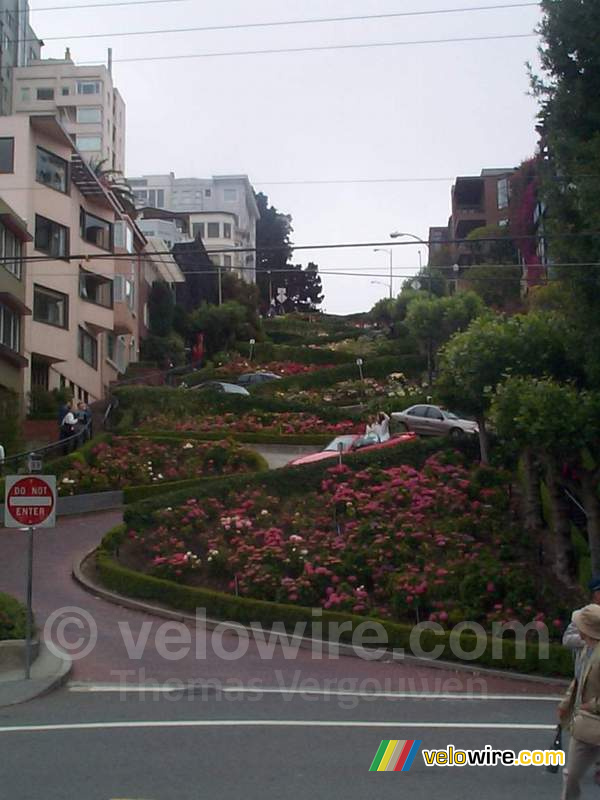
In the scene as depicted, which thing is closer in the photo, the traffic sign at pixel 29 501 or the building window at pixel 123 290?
the traffic sign at pixel 29 501

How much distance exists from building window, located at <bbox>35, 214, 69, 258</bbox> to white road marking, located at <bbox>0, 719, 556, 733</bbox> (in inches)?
1243

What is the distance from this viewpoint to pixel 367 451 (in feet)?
86.2

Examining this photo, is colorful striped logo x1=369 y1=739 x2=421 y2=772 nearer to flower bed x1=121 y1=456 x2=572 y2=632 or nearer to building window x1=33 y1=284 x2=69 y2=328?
flower bed x1=121 y1=456 x2=572 y2=632

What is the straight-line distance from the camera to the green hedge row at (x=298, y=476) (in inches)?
934

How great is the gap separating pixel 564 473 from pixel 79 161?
30123 millimetres

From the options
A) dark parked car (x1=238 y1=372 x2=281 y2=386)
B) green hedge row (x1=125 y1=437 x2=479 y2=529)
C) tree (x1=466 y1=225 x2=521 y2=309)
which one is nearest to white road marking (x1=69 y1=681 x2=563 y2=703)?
green hedge row (x1=125 y1=437 x2=479 y2=529)

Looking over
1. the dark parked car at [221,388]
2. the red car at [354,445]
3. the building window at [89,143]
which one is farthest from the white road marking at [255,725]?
the building window at [89,143]

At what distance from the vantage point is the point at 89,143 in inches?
3861

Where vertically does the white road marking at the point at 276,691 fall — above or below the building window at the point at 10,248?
below

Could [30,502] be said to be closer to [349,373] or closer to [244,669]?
[244,669]

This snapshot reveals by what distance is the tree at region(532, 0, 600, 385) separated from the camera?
58.9ft

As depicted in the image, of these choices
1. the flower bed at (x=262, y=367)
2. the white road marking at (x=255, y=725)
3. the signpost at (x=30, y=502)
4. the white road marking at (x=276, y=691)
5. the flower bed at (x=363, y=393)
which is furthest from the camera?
Result: the flower bed at (x=262, y=367)

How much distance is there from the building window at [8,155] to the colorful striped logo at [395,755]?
34.2 meters

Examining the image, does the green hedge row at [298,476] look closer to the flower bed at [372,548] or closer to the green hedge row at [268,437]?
the flower bed at [372,548]
